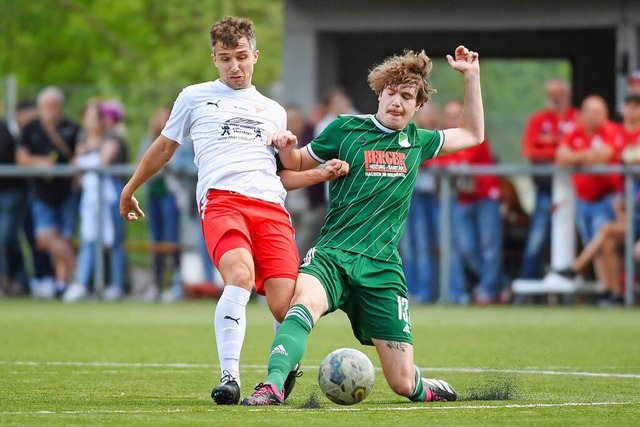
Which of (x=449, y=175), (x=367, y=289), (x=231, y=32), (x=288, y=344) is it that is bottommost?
(x=288, y=344)

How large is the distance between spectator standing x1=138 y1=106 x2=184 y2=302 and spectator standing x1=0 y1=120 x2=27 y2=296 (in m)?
1.72

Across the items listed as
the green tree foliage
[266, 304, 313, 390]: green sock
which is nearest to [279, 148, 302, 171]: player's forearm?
[266, 304, 313, 390]: green sock

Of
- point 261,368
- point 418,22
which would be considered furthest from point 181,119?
point 418,22

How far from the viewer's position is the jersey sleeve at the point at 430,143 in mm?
8320

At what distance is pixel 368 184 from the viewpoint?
26.5 feet

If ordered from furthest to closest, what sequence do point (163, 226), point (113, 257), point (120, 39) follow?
point (120, 39) → point (163, 226) → point (113, 257)

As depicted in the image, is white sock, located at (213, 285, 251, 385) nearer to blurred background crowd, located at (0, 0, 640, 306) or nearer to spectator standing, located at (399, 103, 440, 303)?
blurred background crowd, located at (0, 0, 640, 306)

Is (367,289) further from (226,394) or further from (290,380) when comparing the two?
(226,394)

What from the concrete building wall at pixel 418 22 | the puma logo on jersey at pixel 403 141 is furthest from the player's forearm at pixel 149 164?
the concrete building wall at pixel 418 22

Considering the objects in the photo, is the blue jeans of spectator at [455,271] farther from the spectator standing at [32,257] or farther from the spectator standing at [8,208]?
the spectator standing at [8,208]

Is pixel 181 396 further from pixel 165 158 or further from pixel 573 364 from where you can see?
pixel 573 364

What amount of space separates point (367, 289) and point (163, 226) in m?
10.5

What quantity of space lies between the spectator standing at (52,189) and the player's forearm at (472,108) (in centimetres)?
1067

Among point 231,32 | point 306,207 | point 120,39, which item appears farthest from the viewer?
point 120,39
